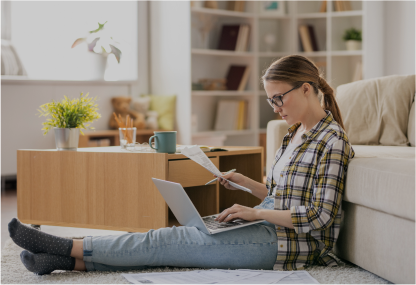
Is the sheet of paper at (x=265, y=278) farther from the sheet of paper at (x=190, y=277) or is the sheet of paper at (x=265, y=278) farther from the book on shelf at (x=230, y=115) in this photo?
the book on shelf at (x=230, y=115)

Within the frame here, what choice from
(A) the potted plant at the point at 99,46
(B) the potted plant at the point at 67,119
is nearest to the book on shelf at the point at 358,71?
(A) the potted plant at the point at 99,46

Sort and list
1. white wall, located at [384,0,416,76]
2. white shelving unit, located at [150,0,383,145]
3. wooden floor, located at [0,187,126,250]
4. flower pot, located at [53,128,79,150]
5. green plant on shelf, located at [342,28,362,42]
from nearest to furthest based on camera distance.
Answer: flower pot, located at [53,128,79,150] < wooden floor, located at [0,187,126,250] < white wall, located at [384,0,416,76] < white shelving unit, located at [150,0,383,145] < green plant on shelf, located at [342,28,362,42]

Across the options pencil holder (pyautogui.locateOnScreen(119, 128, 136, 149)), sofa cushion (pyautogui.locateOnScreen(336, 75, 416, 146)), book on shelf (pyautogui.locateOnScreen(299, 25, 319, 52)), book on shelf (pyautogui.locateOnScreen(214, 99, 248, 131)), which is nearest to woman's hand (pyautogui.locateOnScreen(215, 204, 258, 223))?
pencil holder (pyautogui.locateOnScreen(119, 128, 136, 149))

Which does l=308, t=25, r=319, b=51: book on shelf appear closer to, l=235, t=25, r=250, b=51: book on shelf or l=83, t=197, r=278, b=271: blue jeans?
l=235, t=25, r=250, b=51: book on shelf

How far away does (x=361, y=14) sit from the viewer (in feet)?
14.0

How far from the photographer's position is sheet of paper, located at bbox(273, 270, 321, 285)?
56.1 inches

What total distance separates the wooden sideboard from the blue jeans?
420mm

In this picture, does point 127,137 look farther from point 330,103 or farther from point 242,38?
point 242,38

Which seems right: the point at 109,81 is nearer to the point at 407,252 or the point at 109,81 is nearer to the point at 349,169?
the point at 349,169

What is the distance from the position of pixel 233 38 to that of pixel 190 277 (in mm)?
3444

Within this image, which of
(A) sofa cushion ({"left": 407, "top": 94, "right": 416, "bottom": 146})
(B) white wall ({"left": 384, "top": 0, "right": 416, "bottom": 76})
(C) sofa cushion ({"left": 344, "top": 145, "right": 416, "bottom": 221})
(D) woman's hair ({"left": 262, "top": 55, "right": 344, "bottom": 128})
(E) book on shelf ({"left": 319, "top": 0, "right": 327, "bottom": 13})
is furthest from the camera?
(E) book on shelf ({"left": 319, "top": 0, "right": 327, "bottom": 13})

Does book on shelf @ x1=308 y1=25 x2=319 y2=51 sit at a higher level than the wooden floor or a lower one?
higher

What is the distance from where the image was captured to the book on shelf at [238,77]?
470 cm

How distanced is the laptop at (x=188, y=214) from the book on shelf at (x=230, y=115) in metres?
3.01
